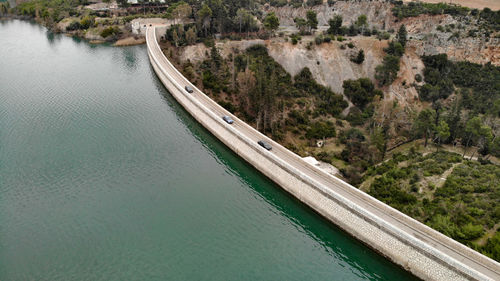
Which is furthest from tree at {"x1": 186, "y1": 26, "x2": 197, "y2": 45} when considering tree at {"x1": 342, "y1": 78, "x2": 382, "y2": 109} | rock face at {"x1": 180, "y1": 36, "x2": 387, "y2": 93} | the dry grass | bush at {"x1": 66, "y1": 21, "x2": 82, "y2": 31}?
the dry grass

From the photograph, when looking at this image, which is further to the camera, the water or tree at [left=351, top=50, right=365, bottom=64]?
tree at [left=351, top=50, right=365, bottom=64]

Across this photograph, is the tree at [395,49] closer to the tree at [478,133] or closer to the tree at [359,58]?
the tree at [359,58]

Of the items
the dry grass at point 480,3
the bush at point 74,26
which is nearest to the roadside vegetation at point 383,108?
the dry grass at point 480,3

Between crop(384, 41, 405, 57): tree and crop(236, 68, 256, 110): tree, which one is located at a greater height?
crop(384, 41, 405, 57): tree

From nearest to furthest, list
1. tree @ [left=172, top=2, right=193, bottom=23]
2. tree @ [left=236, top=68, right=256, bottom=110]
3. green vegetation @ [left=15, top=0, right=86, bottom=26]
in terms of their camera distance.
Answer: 1. tree @ [left=236, top=68, right=256, bottom=110]
2. tree @ [left=172, top=2, right=193, bottom=23]
3. green vegetation @ [left=15, top=0, right=86, bottom=26]

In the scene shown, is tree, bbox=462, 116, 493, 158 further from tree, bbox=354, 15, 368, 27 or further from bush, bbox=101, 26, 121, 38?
bush, bbox=101, 26, 121, 38

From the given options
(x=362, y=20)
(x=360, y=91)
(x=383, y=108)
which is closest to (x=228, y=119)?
(x=383, y=108)
